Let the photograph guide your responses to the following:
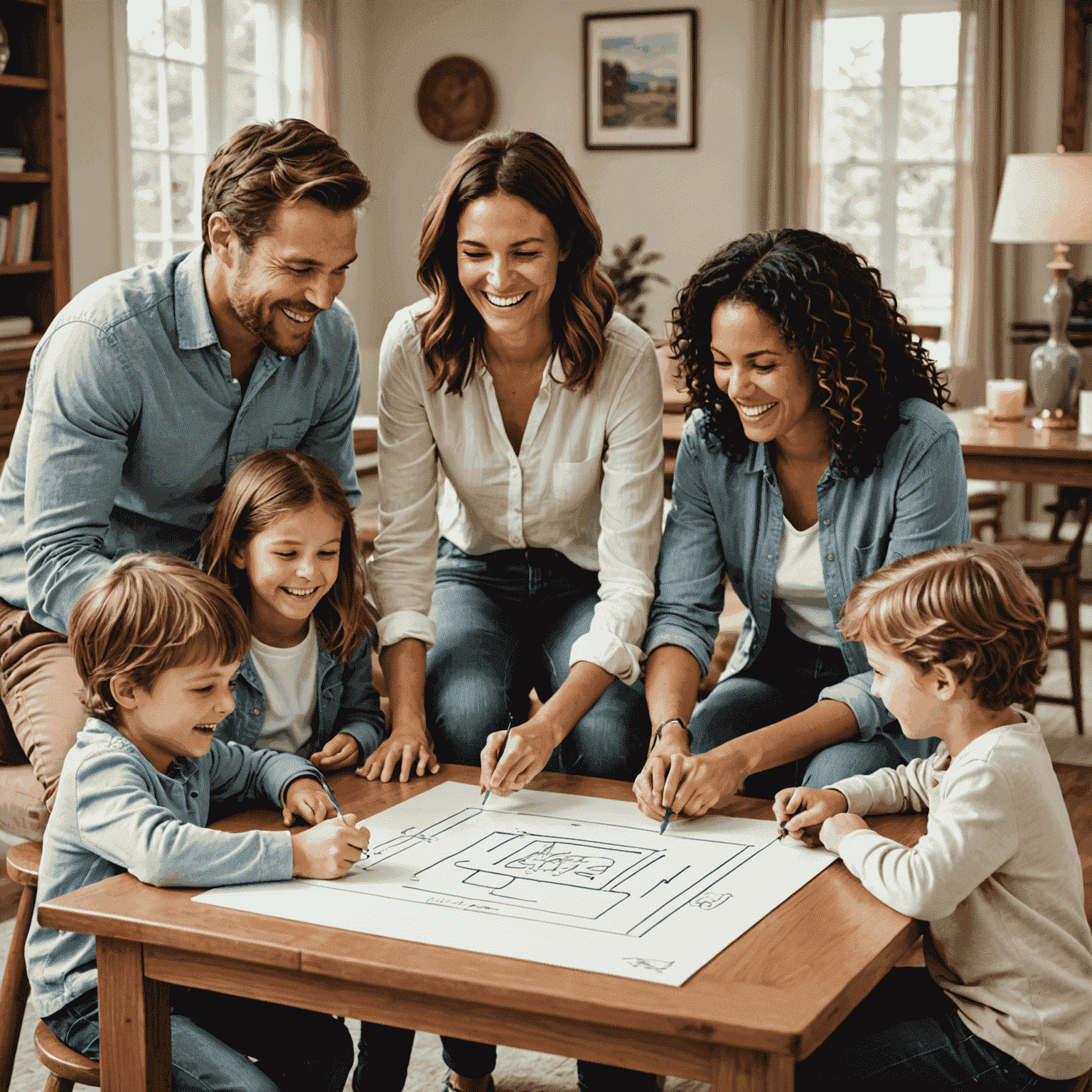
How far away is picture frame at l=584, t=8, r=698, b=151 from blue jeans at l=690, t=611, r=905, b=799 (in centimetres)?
525

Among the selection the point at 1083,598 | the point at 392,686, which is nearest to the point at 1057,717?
the point at 1083,598

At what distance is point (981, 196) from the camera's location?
6.21m

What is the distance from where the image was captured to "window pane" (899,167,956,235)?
6.46 m

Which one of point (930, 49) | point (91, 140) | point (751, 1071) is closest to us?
point (751, 1071)

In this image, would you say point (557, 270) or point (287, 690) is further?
point (557, 270)

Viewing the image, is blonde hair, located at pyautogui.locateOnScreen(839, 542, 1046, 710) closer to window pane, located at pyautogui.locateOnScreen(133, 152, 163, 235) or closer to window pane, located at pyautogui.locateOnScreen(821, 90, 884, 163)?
window pane, located at pyautogui.locateOnScreen(133, 152, 163, 235)

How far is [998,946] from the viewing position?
1312mm

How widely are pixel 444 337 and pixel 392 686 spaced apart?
1.71 ft

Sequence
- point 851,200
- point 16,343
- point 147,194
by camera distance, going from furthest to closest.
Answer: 1. point 851,200
2. point 147,194
3. point 16,343

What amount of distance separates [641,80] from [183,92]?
2.22 metres

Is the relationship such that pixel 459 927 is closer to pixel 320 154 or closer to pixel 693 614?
pixel 693 614

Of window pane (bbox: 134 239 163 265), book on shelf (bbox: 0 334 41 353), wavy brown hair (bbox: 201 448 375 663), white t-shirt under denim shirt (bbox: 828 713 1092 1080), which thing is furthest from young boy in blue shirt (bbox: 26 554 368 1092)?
window pane (bbox: 134 239 163 265)

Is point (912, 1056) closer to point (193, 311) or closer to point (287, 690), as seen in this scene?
point (287, 690)

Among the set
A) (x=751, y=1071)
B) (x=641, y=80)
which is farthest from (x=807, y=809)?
(x=641, y=80)
